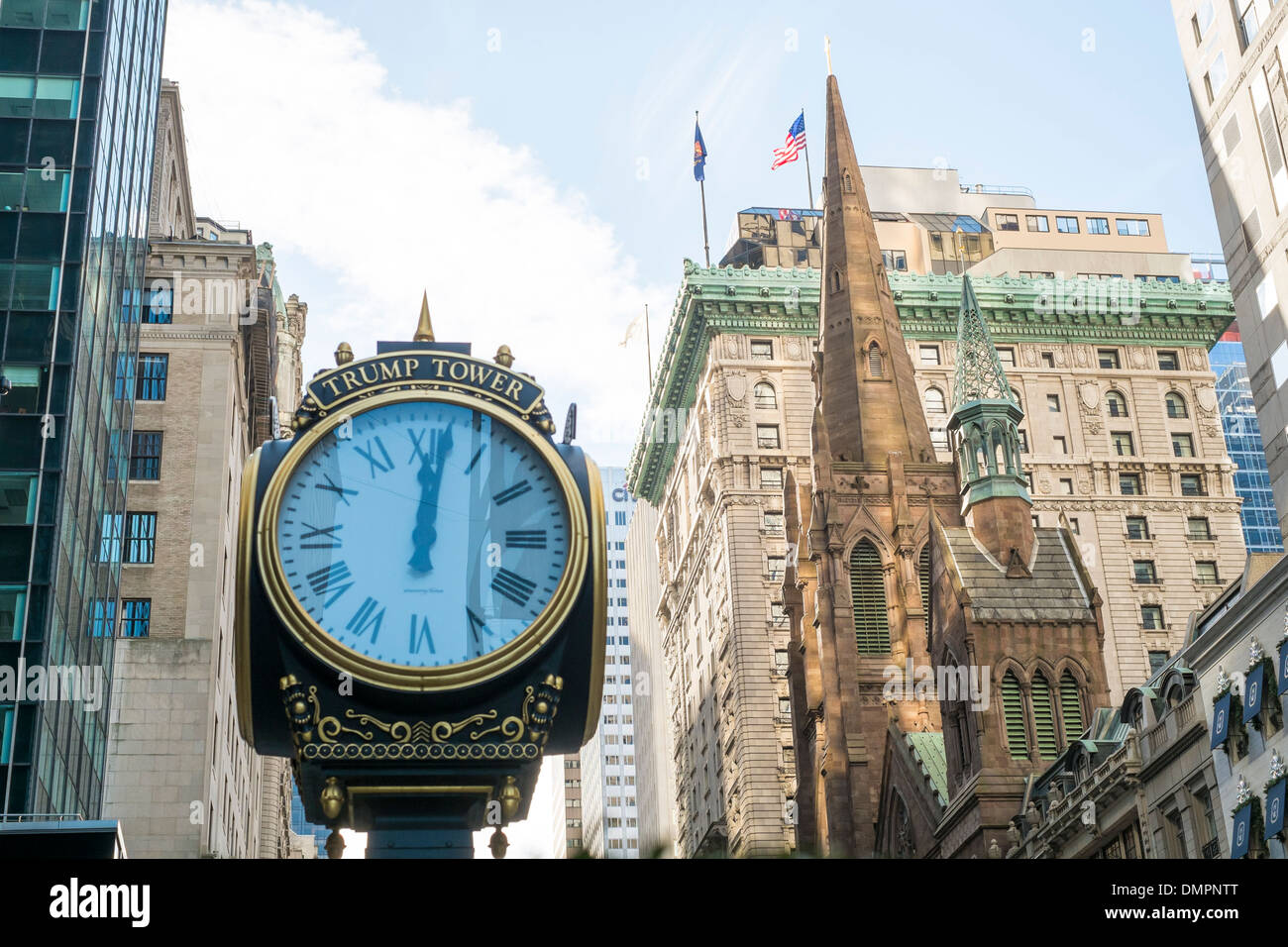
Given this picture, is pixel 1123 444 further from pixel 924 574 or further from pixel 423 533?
pixel 423 533

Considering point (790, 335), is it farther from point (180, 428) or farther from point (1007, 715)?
point (1007, 715)

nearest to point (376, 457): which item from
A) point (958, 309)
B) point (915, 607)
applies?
point (915, 607)

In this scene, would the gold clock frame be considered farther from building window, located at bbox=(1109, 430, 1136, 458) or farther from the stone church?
building window, located at bbox=(1109, 430, 1136, 458)

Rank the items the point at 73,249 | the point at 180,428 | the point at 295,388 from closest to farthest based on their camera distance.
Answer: the point at 73,249 → the point at 180,428 → the point at 295,388

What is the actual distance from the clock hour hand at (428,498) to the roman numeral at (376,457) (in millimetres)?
162

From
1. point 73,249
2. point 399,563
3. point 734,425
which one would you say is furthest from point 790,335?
point 399,563

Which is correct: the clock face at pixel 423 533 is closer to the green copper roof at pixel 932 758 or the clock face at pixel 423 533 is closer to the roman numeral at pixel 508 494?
the roman numeral at pixel 508 494

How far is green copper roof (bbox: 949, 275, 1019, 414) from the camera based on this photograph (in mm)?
75250

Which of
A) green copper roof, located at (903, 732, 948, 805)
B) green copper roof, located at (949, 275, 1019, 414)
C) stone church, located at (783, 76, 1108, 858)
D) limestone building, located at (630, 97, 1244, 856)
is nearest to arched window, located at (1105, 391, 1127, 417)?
limestone building, located at (630, 97, 1244, 856)

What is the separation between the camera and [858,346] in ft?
308

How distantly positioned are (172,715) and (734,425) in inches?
1890

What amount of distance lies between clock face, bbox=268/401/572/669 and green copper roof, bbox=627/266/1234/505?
10572 centimetres

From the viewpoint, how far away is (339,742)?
27.6 ft
